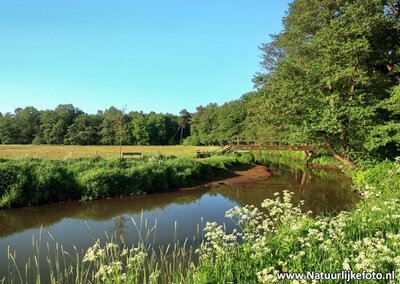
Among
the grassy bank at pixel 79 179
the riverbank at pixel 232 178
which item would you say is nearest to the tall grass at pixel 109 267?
the grassy bank at pixel 79 179

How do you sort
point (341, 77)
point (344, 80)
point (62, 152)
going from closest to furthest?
point (341, 77), point (344, 80), point (62, 152)

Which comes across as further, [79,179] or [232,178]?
[232,178]

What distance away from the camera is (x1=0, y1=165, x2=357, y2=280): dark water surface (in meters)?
7.01

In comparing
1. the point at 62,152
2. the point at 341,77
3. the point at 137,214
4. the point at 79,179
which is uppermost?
the point at 341,77

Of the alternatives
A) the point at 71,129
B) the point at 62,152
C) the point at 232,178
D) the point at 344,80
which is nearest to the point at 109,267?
the point at 344,80

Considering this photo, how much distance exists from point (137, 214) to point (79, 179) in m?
4.40

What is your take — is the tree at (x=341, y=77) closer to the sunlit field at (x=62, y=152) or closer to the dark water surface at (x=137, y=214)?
the dark water surface at (x=137, y=214)

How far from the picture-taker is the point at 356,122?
12.5 meters

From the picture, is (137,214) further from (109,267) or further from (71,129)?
(71,129)

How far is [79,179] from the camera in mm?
11812

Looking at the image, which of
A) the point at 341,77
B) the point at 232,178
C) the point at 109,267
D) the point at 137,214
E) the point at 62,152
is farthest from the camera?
the point at 62,152

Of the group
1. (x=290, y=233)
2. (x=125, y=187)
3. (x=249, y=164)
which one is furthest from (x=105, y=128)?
(x=290, y=233)

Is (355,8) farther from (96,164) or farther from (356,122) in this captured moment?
(96,164)

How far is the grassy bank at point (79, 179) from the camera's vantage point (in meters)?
10.3
